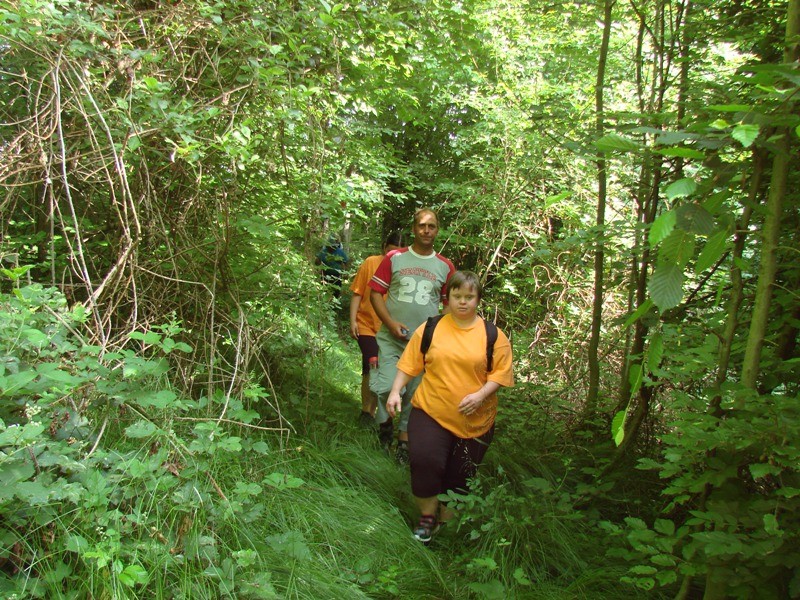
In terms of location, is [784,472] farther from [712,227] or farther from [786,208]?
[712,227]

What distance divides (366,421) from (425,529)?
1.68 metres

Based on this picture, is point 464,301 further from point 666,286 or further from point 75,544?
point 75,544

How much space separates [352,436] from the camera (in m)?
4.31

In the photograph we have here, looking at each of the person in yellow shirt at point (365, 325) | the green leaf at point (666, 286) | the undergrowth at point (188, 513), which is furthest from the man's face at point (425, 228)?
the green leaf at point (666, 286)

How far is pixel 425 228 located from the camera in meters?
4.34

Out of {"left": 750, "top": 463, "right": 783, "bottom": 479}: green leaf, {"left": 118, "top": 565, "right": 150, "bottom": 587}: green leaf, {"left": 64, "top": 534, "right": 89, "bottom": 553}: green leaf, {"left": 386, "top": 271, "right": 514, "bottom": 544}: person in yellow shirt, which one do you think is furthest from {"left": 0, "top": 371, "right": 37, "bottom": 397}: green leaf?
{"left": 750, "top": 463, "right": 783, "bottom": 479}: green leaf

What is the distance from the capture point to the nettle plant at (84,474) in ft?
5.97

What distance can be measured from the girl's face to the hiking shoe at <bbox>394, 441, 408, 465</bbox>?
1426 mm

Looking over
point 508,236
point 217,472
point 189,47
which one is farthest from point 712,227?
point 508,236

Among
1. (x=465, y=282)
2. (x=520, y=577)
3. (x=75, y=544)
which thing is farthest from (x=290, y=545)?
(x=465, y=282)

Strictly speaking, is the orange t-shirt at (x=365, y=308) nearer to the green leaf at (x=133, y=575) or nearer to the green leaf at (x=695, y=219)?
the green leaf at (x=133, y=575)

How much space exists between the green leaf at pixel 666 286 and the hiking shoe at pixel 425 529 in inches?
92.5

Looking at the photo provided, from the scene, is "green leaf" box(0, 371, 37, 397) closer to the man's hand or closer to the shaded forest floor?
the shaded forest floor

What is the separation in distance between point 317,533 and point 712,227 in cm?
238
